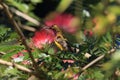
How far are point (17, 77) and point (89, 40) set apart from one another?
0.62ft

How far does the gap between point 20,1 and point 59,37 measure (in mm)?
183

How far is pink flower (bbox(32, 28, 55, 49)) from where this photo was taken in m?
0.79

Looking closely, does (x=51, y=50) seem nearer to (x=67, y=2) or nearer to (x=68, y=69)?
(x=68, y=69)

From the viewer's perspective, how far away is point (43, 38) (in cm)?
81

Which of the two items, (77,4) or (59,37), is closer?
(77,4)

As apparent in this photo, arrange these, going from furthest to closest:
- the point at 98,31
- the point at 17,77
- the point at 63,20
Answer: the point at 17,77
the point at 63,20
the point at 98,31

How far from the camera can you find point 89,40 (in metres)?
0.76

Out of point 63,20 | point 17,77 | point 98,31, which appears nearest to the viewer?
point 98,31

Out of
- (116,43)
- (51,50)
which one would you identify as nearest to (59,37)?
(51,50)

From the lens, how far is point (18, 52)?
79 cm

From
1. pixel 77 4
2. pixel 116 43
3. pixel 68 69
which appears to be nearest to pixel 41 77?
pixel 68 69

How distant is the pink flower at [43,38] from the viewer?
0.79 meters

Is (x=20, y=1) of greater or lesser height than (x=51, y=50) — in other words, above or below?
above

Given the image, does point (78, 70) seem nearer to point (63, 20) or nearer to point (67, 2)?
point (63, 20)
